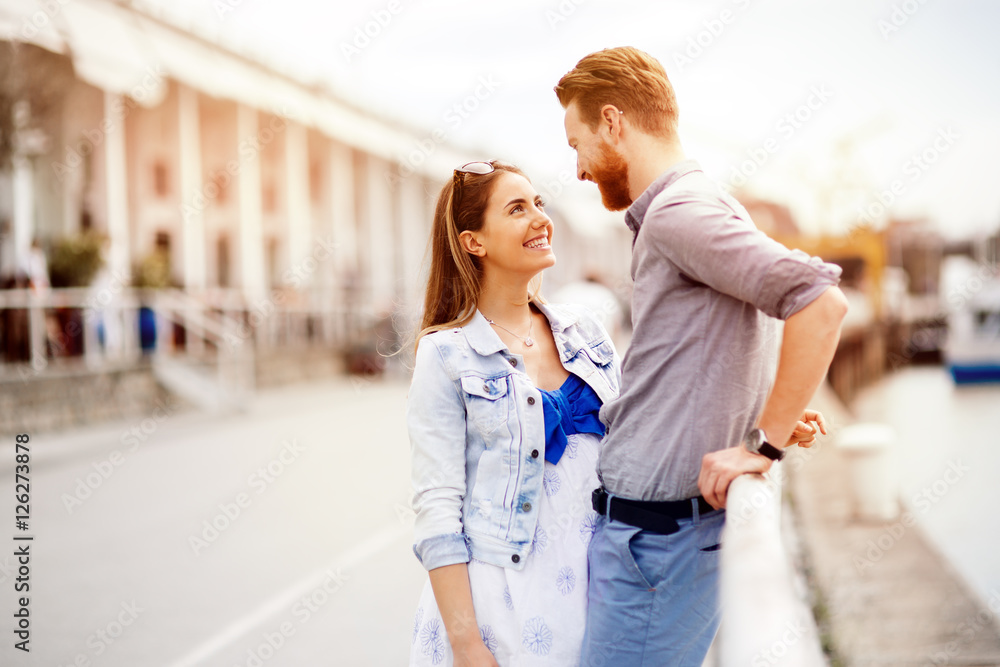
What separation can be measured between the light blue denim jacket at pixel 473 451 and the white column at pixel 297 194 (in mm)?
20921

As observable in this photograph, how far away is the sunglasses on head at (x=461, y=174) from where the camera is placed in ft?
7.14

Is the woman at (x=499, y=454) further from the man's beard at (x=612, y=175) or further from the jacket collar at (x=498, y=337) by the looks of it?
the man's beard at (x=612, y=175)

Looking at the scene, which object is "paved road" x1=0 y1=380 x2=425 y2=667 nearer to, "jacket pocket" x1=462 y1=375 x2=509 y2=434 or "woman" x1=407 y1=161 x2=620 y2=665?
"woman" x1=407 y1=161 x2=620 y2=665

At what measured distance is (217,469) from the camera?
30.0 ft

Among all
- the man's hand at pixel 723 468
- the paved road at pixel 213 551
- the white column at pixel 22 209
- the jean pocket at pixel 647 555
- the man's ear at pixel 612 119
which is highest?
the white column at pixel 22 209

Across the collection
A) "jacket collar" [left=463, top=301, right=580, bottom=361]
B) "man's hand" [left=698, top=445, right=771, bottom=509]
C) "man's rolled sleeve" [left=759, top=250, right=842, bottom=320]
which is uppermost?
"man's rolled sleeve" [left=759, top=250, right=842, bottom=320]

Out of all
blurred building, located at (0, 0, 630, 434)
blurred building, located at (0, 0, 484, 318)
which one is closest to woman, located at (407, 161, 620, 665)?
blurred building, located at (0, 0, 630, 434)

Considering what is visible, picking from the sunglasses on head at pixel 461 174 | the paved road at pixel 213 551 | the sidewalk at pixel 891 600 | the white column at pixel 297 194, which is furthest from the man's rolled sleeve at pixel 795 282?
the white column at pixel 297 194

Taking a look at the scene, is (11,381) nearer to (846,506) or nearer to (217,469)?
(217,469)

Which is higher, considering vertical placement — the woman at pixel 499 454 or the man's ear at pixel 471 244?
the man's ear at pixel 471 244

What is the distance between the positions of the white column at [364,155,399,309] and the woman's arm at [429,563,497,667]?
23.9m

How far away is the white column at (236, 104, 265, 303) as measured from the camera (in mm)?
20578

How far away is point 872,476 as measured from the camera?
8.08 m

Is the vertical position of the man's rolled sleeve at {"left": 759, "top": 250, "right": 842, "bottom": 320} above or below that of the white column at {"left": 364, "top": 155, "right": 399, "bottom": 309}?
below
